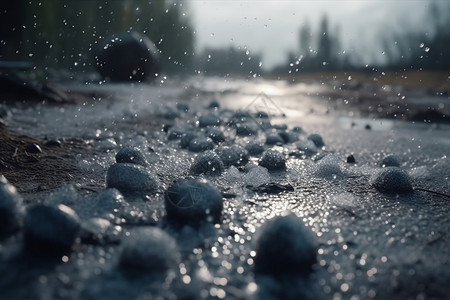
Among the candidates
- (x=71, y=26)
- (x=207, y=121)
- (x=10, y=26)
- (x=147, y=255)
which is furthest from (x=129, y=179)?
(x=71, y=26)

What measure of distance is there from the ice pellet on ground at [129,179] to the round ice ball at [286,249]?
0.88m

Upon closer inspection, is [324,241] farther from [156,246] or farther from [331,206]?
[156,246]

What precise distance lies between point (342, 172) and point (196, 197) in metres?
1.38

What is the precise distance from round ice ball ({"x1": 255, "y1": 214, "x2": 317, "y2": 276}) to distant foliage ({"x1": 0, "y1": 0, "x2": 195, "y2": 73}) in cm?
1385

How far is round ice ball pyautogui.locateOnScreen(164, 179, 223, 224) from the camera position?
157 cm

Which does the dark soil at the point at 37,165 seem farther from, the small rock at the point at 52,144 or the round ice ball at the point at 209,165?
the round ice ball at the point at 209,165

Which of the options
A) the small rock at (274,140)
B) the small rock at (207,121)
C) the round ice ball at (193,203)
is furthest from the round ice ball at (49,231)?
the small rock at (207,121)

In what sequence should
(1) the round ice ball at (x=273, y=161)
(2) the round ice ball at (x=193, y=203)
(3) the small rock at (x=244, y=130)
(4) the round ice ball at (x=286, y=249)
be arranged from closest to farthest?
(4) the round ice ball at (x=286, y=249)
(2) the round ice ball at (x=193, y=203)
(1) the round ice ball at (x=273, y=161)
(3) the small rock at (x=244, y=130)

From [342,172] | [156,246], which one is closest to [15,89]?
[342,172]

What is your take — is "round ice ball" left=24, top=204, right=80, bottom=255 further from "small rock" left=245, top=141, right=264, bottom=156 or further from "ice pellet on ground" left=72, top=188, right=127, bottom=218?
"small rock" left=245, top=141, right=264, bottom=156

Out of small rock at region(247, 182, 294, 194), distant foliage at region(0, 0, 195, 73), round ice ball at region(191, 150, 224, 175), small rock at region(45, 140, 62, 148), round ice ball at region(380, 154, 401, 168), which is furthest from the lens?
distant foliage at region(0, 0, 195, 73)

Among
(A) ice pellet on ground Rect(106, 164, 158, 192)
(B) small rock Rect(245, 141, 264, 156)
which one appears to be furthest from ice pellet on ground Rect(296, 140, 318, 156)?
(A) ice pellet on ground Rect(106, 164, 158, 192)

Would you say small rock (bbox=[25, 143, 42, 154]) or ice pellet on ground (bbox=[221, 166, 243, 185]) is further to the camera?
small rock (bbox=[25, 143, 42, 154])

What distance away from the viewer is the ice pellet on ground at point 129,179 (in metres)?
1.94
